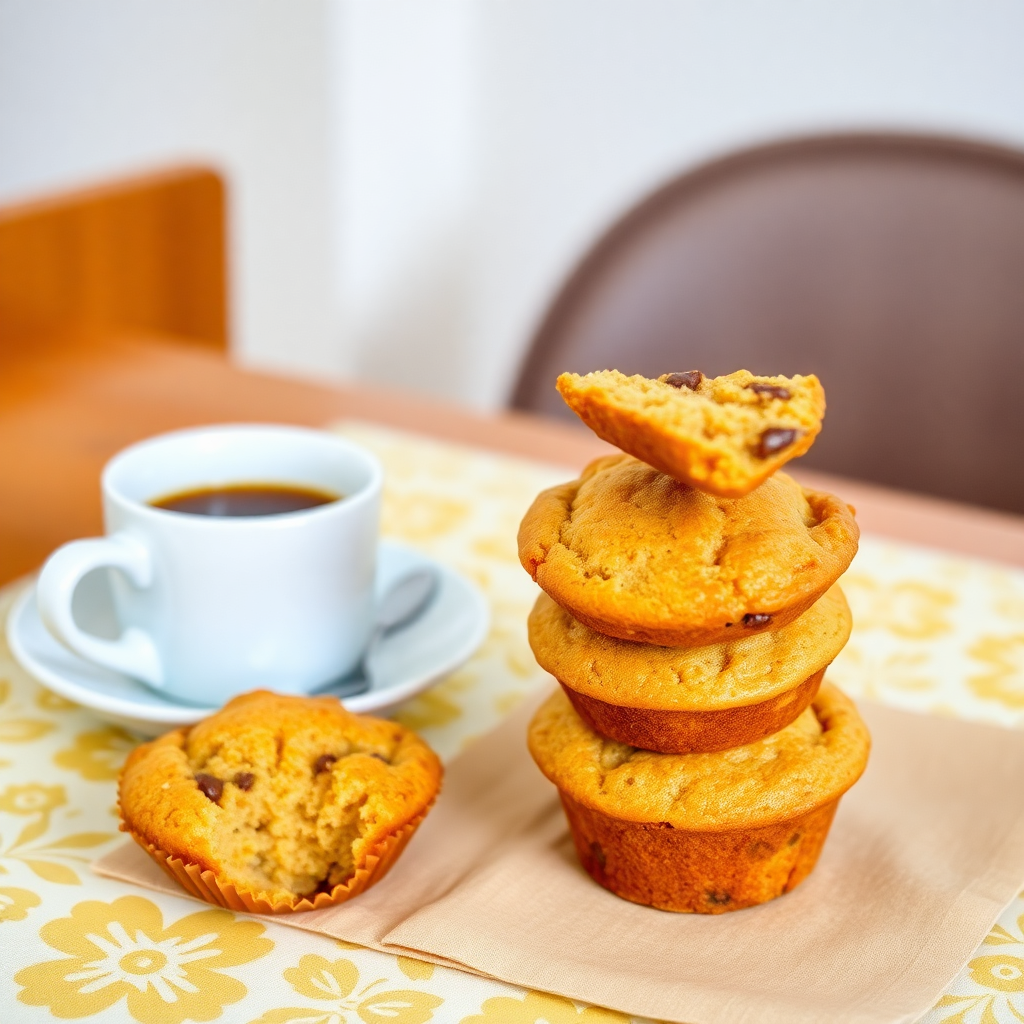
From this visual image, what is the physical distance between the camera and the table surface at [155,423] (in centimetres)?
119

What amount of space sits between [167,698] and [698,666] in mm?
394

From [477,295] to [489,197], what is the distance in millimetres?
237

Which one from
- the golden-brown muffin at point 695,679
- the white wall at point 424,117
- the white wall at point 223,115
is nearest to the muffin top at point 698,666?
the golden-brown muffin at point 695,679

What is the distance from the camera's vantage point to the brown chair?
5.46 ft

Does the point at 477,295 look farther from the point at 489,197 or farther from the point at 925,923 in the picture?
the point at 925,923

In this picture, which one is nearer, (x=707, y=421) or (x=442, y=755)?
(x=707, y=421)

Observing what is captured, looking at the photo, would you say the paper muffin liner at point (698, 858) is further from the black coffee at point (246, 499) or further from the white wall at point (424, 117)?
the white wall at point (424, 117)

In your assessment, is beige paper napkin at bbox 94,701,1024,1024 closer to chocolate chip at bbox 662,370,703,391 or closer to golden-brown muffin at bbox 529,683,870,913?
golden-brown muffin at bbox 529,683,870,913

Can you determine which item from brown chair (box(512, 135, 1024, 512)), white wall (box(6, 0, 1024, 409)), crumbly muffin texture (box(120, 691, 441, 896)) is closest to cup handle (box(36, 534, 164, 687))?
crumbly muffin texture (box(120, 691, 441, 896))

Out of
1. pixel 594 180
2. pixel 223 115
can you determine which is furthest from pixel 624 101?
pixel 223 115

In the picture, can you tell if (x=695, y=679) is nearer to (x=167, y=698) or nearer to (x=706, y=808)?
(x=706, y=808)

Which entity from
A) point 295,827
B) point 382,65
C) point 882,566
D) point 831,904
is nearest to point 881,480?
point 882,566

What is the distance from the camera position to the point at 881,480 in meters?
1.76

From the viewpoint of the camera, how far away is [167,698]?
859mm
